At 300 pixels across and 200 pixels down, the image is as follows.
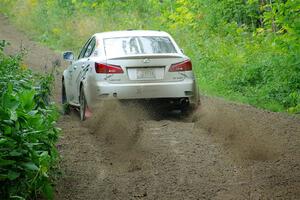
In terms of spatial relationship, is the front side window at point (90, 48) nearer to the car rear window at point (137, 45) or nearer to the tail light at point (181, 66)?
the car rear window at point (137, 45)

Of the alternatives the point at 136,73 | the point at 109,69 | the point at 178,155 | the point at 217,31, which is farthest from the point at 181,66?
the point at 217,31

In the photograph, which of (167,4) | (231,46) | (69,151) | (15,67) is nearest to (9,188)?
(69,151)

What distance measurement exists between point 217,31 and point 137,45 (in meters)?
11.1

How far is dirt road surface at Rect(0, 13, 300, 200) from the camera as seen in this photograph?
6023 mm

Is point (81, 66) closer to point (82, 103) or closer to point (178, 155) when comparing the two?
point (82, 103)

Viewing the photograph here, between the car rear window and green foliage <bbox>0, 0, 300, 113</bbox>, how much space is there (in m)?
2.96

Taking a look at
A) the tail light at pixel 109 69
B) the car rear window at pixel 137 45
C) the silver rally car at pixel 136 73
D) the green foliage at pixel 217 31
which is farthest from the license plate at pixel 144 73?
the green foliage at pixel 217 31

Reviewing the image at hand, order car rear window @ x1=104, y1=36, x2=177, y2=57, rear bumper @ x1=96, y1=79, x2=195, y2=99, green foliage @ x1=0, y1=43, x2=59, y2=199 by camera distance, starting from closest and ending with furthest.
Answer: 1. green foliage @ x1=0, y1=43, x2=59, y2=199
2. rear bumper @ x1=96, y1=79, x2=195, y2=99
3. car rear window @ x1=104, y1=36, x2=177, y2=57

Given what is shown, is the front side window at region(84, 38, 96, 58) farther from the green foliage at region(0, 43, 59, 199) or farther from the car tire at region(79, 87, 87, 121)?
the green foliage at region(0, 43, 59, 199)

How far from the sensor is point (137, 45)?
10.4 m

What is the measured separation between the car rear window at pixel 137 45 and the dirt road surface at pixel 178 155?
93 centimetres

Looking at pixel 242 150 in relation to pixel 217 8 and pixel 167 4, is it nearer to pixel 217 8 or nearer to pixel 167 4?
pixel 217 8

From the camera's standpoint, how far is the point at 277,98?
13.1 metres

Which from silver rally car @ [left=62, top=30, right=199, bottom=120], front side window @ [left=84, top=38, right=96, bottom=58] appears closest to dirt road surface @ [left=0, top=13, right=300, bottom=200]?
silver rally car @ [left=62, top=30, right=199, bottom=120]
